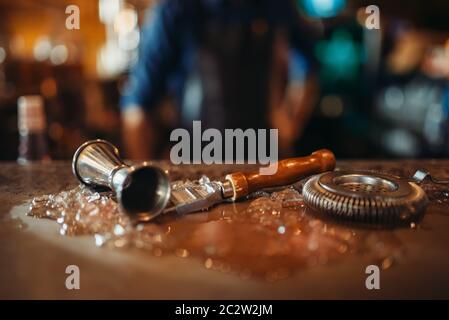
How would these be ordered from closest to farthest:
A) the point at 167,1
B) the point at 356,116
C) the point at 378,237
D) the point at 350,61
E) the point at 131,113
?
the point at 378,237, the point at 167,1, the point at 131,113, the point at 356,116, the point at 350,61

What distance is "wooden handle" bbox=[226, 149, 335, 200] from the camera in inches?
34.7

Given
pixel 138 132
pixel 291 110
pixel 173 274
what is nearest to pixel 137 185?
pixel 173 274

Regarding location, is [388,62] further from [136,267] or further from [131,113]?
[136,267]

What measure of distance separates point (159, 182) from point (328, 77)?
546 centimetres

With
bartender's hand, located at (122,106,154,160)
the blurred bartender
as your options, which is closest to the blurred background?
bartender's hand, located at (122,106,154,160)

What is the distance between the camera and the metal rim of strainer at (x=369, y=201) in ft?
2.45

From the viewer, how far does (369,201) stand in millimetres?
749

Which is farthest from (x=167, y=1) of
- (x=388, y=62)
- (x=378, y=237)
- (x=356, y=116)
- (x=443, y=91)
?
(x=388, y=62)

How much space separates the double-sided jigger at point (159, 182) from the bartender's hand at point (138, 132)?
124 cm

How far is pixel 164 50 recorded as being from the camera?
6.87 ft

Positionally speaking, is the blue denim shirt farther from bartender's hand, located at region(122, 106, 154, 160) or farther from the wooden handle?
the wooden handle

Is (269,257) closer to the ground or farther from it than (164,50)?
closer to the ground

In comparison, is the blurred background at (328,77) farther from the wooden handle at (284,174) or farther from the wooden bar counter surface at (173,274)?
the wooden bar counter surface at (173,274)
